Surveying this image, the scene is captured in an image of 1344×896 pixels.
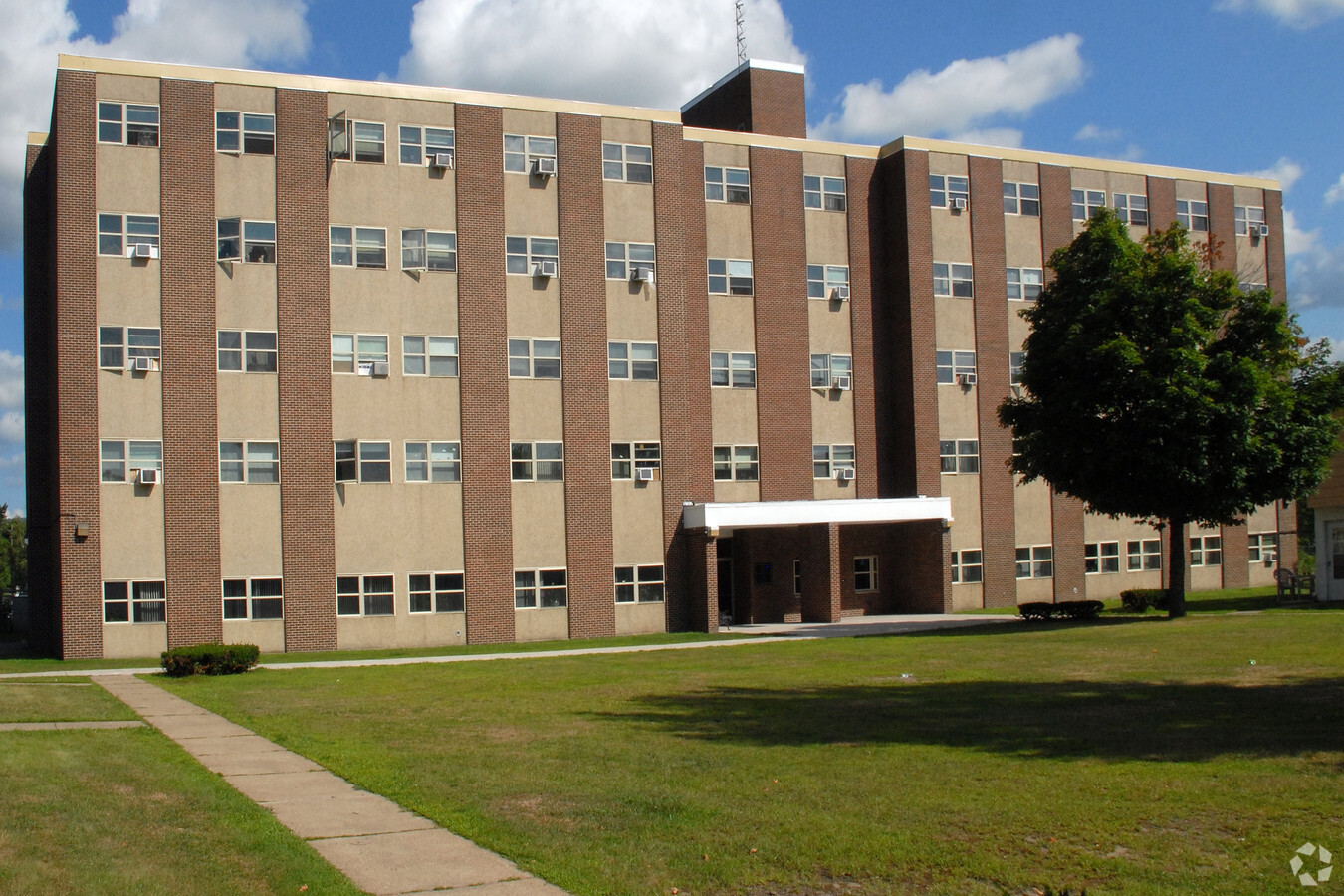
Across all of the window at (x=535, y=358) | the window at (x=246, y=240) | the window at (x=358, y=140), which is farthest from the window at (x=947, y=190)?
the window at (x=246, y=240)

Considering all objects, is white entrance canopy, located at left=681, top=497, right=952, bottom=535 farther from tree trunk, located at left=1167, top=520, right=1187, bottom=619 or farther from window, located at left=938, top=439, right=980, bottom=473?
tree trunk, located at left=1167, top=520, right=1187, bottom=619

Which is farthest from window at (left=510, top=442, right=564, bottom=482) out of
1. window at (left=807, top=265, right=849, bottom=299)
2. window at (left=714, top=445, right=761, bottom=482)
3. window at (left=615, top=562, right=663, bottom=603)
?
window at (left=807, top=265, right=849, bottom=299)

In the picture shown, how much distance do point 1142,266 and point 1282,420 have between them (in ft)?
19.2

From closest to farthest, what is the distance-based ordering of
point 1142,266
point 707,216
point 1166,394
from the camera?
1. point 1166,394
2. point 1142,266
3. point 707,216

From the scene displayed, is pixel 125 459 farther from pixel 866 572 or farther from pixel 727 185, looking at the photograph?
pixel 866 572

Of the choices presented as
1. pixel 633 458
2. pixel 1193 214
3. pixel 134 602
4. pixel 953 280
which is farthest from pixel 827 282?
pixel 134 602

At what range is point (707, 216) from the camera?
44.5 m

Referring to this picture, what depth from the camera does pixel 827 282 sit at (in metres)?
46.4

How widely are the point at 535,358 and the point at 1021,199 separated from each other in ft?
73.8

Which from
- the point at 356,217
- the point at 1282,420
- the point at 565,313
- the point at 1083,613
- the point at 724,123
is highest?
the point at 724,123

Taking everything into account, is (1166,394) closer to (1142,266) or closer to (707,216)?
(1142,266)

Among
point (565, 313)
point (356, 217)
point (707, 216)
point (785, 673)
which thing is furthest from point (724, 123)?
point (785, 673)

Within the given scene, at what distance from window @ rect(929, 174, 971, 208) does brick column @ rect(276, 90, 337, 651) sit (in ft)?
77.1

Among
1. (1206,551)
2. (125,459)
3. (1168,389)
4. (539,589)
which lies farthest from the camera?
(1206,551)
